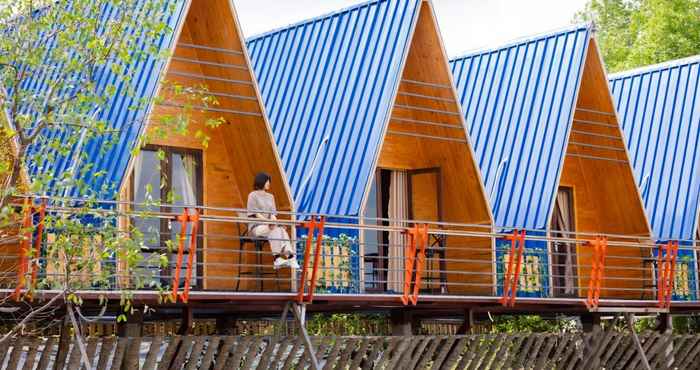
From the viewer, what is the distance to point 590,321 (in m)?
22.6

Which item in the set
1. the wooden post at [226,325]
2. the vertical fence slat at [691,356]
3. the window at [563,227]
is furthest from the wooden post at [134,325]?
the vertical fence slat at [691,356]

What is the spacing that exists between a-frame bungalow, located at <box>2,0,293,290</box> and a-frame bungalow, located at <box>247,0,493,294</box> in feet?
3.95

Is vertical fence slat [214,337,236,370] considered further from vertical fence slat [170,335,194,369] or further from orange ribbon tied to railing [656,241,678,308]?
orange ribbon tied to railing [656,241,678,308]

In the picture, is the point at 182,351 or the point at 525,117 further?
the point at 525,117

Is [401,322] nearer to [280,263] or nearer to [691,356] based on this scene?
[280,263]

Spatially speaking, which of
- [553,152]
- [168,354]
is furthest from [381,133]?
[168,354]

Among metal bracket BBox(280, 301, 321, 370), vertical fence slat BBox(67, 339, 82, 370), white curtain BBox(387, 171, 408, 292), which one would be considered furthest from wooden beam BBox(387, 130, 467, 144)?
vertical fence slat BBox(67, 339, 82, 370)

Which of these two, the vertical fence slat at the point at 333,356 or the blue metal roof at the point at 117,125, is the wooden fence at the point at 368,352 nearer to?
the vertical fence slat at the point at 333,356

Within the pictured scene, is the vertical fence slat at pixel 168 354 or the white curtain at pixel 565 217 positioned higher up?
the white curtain at pixel 565 217

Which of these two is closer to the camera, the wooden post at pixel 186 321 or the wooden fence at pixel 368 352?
the wooden fence at pixel 368 352

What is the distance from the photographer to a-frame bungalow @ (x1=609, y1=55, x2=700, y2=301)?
23.5 m

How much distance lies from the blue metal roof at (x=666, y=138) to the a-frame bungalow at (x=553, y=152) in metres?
0.90

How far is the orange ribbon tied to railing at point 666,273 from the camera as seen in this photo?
66.2 ft

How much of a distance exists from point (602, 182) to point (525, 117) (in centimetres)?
243
